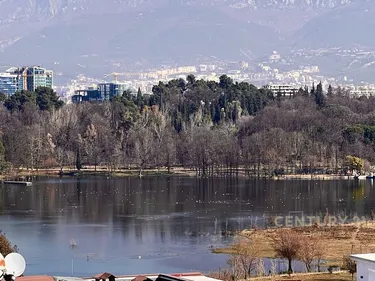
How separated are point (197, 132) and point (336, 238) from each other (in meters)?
32.9

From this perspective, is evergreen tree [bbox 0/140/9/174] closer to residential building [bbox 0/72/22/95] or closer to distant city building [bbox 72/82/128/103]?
distant city building [bbox 72/82/128/103]

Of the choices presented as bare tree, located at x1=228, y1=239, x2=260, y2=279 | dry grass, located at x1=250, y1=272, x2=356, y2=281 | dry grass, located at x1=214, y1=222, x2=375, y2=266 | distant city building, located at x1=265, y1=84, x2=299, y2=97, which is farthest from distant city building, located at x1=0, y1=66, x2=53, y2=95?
dry grass, located at x1=250, y1=272, x2=356, y2=281

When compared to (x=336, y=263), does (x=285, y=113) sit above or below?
above

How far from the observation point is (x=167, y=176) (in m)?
54.0

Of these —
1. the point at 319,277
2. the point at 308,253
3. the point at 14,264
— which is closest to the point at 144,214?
the point at 308,253

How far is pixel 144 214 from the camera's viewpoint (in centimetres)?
3544

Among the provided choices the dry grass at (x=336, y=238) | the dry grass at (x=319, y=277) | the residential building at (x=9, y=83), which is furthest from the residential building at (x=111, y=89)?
the dry grass at (x=319, y=277)

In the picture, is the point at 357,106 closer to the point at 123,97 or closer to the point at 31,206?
the point at 123,97

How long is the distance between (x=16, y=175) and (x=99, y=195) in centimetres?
1066

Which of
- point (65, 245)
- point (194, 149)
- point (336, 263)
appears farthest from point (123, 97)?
point (336, 263)

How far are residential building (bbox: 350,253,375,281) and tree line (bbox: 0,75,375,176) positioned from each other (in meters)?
37.3

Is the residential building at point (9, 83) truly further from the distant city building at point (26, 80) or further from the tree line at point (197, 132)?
the tree line at point (197, 132)

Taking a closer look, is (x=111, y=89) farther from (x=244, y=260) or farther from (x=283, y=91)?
(x=244, y=260)

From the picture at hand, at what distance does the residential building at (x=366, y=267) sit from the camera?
1525 cm
